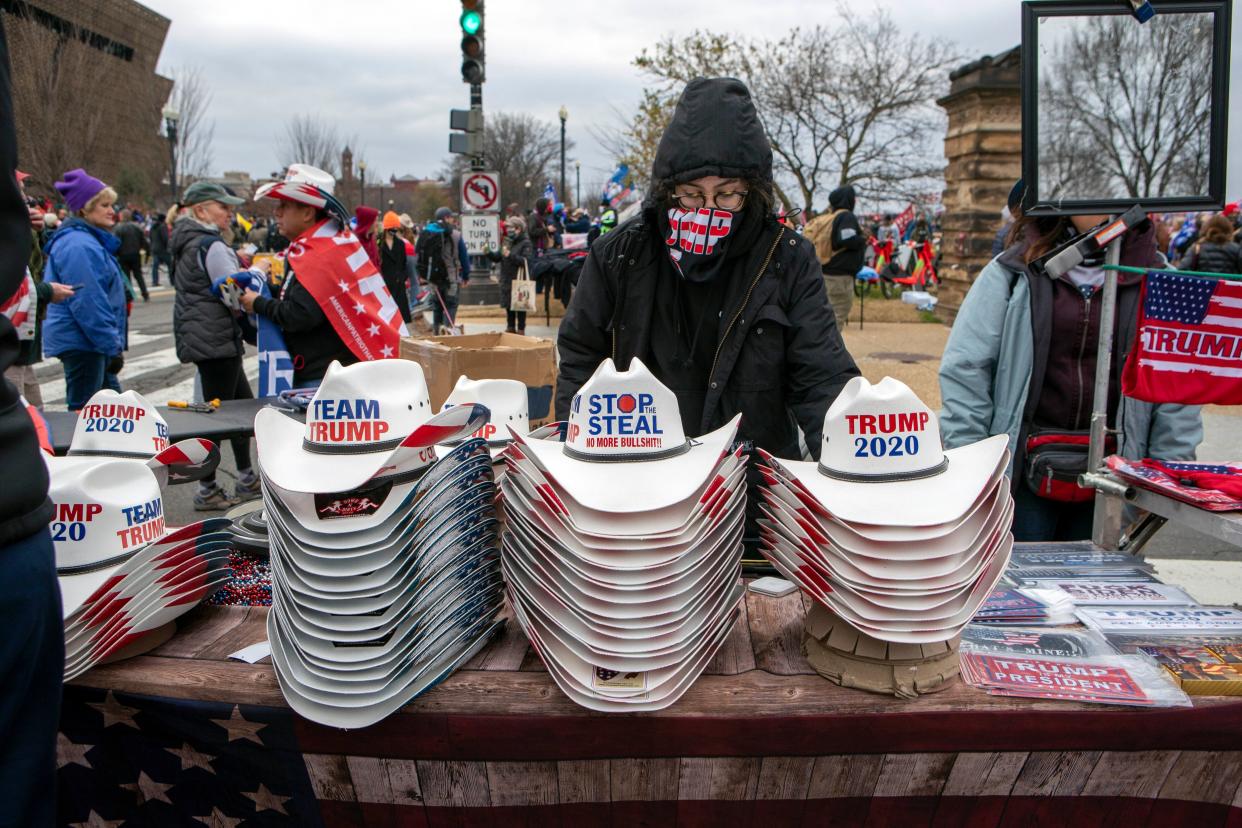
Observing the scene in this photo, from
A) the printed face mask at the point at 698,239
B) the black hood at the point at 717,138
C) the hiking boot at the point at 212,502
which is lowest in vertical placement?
the hiking boot at the point at 212,502

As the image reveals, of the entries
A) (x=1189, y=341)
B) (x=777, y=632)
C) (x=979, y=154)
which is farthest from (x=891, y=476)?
(x=979, y=154)

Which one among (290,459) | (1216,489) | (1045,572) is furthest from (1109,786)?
(290,459)

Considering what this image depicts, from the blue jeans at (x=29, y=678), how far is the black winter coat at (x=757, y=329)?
1.55 metres

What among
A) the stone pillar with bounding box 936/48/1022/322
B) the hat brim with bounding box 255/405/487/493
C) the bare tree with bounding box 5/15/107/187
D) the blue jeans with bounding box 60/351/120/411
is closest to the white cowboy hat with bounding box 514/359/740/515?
the hat brim with bounding box 255/405/487/493

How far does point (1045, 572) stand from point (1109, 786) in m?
0.68

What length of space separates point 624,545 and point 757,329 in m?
1.14

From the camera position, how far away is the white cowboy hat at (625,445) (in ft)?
5.21

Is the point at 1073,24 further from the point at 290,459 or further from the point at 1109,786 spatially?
the point at 290,459

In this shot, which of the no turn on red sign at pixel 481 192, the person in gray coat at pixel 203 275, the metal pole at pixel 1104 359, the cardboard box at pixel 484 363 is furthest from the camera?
the no turn on red sign at pixel 481 192

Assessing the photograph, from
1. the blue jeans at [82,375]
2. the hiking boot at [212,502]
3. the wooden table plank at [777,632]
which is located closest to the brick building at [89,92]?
the blue jeans at [82,375]

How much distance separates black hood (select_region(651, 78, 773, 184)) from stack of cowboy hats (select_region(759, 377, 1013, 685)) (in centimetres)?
87

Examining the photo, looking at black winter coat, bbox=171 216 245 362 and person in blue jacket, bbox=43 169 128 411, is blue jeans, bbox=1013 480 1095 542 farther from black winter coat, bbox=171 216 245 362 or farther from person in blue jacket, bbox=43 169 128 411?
person in blue jacket, bbox=43 169 128 411

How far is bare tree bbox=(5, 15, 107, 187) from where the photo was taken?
22453 mm

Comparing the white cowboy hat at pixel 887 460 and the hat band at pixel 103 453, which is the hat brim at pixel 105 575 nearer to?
the hat band at pixel 103 453
